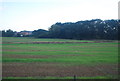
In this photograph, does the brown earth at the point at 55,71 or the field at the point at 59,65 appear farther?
the brown earth at the point at 55,71

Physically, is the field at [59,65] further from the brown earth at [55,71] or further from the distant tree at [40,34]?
the distant tree at [40,34]

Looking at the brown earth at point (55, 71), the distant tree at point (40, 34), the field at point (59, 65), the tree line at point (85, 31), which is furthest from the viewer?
the distant tree at point (40, 34)

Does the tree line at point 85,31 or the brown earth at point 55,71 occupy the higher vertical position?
the tree line at point 85,31

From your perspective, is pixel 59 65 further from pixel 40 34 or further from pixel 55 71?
pixel 40 34

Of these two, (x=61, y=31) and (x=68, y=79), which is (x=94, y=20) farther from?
(x=68, y=79)

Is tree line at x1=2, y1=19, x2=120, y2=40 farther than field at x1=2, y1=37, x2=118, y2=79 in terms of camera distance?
Yes

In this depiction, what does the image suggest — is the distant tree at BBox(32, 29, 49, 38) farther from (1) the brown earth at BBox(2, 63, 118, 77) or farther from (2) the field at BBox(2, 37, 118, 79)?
(1) the brown earth at BBox(2, 63, 118, 77)

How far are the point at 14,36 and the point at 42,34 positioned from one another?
30.6 feet

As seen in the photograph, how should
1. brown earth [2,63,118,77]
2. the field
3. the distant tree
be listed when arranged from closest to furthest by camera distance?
the field, brown earth [2,63,118,77], the distant tree

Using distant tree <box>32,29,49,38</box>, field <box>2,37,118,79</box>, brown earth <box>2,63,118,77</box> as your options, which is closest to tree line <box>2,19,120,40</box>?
distant tree <box>32,29,49,38</box>

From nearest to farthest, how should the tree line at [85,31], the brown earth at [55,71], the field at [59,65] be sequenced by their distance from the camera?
the field at [59,65]
the brown earth at [55,71]
the tree line at [85,31]

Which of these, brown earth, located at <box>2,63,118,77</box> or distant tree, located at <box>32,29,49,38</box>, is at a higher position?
distant tree, located at <box>32,29,49,38</box>

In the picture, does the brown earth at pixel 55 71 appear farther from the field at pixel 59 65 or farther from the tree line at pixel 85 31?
the tree line at pixel 85 31

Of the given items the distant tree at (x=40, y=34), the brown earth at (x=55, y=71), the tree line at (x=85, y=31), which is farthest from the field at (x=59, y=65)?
the distant tree at (x=40, y=34)
